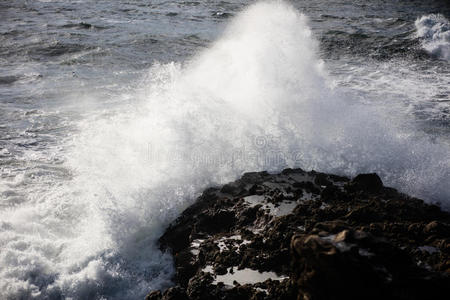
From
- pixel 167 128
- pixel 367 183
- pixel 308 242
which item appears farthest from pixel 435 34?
pixel 308 242

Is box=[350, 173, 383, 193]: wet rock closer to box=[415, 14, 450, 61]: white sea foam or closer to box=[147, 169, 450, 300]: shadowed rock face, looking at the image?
box=[147, 169, 450, 300]: shadowed rock face

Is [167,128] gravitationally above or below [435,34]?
below

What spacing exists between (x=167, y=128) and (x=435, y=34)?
12.8m

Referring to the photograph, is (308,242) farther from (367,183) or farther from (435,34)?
(435,34)

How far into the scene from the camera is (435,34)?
50.7 ft

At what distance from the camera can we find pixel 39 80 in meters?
12.6

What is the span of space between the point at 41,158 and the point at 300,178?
5.69m

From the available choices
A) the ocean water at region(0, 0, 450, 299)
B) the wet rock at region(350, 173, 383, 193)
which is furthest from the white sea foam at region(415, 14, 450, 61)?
the wet rock at region(350, 173, 383, 193)

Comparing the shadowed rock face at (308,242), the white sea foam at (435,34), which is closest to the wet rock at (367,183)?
the shadowed rock face at (308,242)

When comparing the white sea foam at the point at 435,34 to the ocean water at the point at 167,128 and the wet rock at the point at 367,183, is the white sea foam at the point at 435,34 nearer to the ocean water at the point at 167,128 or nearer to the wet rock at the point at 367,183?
the ocean water at the point at 167,128

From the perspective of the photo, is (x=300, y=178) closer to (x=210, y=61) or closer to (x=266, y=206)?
(x=266, y=206)

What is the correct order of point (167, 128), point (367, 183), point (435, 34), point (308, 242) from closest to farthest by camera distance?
point (308, 242)
point (367, 183)
point (167, 128)
point (435, 34)

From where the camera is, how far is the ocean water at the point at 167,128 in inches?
225

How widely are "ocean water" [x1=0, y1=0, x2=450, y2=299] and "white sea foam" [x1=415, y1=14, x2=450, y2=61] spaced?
0.09 m
